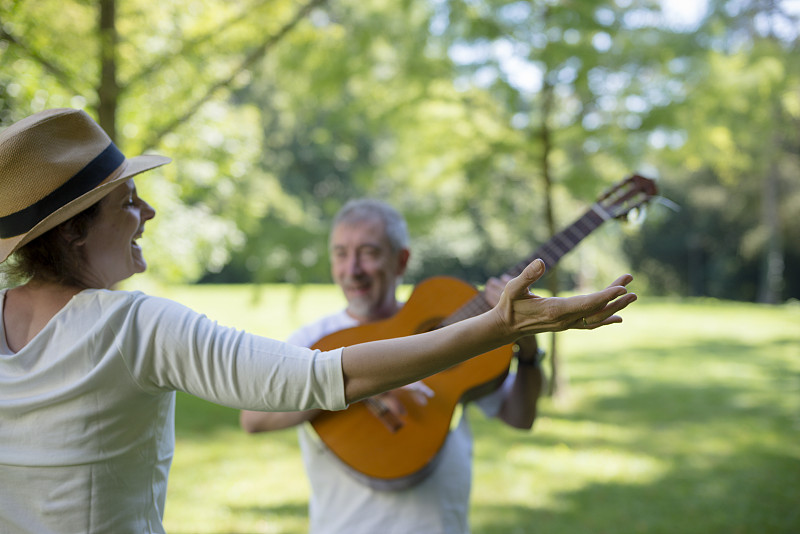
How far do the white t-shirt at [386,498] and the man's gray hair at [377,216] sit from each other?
1.22 feet

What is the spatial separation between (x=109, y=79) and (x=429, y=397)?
3.18m

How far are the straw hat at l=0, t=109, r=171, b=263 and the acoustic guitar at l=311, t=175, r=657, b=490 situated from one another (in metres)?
0.92

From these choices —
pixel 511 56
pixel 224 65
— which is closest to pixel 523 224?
pixel 511 56

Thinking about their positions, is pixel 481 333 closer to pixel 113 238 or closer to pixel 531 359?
pixel 113 238

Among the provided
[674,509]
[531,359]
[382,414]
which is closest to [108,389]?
[382,414]

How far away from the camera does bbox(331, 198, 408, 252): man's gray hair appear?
2.20 metres

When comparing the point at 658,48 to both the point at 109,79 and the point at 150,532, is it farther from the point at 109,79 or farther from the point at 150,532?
the point at 150,532

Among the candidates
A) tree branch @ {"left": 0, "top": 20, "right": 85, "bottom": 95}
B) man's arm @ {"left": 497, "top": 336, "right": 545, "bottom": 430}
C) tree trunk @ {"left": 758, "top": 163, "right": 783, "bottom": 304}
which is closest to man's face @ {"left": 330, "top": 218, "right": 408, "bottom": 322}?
man's arm @ {"left": 497, "top": 336, "right": 545, "bottom": 430}

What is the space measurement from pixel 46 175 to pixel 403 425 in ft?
3.89

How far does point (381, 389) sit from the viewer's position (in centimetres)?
105

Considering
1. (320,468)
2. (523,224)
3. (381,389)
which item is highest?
(523,224)

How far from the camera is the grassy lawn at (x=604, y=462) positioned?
4.45 metres

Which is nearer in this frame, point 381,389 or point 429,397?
point 381,389

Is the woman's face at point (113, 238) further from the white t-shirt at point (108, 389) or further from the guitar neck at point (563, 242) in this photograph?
the guitar neck at point (563, 242)
